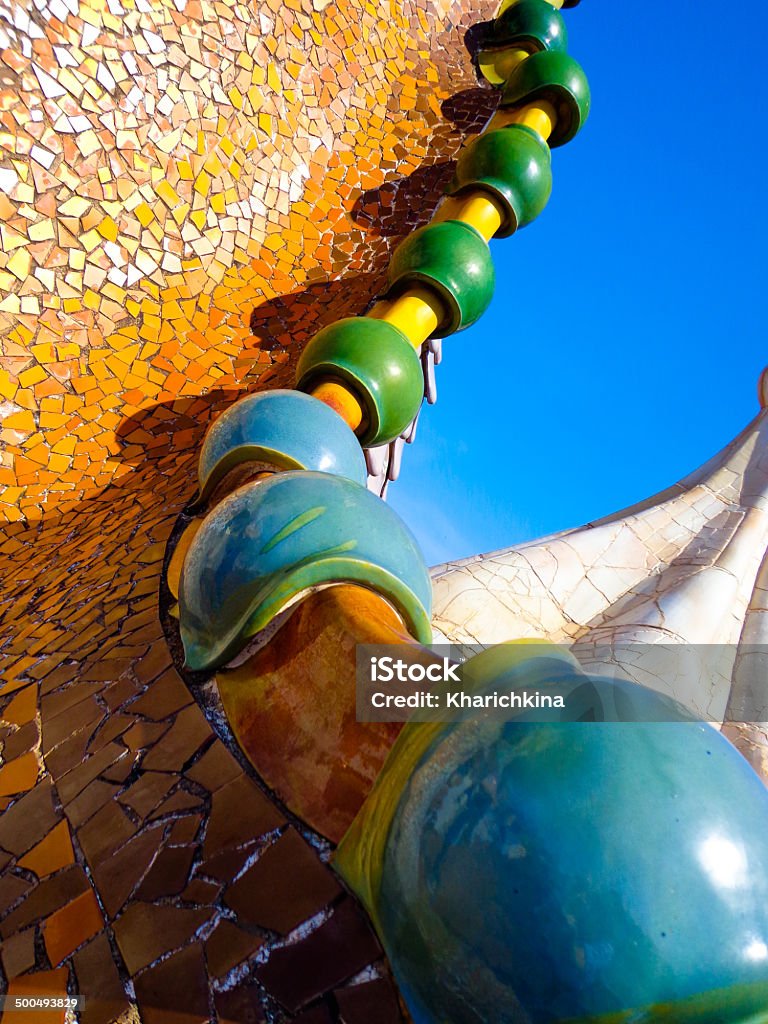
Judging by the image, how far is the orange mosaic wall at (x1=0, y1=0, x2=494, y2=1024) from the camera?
765 mm

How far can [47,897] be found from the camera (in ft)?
2.76

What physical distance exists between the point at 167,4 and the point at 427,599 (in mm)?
1813

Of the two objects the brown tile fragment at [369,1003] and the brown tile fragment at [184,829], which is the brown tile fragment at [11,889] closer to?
the brown tile fragment at [184,829]

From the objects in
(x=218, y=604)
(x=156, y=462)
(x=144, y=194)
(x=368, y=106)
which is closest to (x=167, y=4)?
(x=144, y=194)

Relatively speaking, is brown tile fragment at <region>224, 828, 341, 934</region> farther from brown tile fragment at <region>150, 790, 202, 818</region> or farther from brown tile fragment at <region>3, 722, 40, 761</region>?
brown tile fragment at <region>3, 722, 40, 761</region>

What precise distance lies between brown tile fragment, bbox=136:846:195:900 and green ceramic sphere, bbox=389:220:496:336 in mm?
1154

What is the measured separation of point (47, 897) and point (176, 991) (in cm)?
20

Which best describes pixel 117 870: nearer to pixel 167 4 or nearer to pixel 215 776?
pixel 215 776

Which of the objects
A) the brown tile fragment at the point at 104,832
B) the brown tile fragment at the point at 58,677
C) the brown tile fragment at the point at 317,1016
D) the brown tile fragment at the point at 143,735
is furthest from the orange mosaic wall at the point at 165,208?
the brown tile fragment at the point at 317,1016

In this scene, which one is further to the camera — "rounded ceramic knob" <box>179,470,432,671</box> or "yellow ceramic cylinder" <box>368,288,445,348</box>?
"yellow ceramic cylinder" <box>368,288,445,348</box>

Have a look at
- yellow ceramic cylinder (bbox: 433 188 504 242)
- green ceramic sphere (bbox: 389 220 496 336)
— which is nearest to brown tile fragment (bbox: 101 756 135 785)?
green ceramic sphere (bbox: 389 220 496 336)

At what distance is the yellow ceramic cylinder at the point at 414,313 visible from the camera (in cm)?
161

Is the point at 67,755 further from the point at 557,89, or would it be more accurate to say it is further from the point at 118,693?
the point at 557,89

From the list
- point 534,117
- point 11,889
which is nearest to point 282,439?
point 11,889
